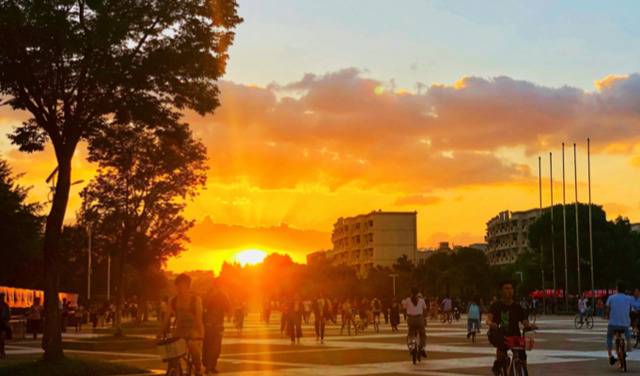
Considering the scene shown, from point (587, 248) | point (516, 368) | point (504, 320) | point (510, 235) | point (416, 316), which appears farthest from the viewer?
point (510, 235)

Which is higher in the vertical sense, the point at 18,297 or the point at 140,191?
the point at 140,191

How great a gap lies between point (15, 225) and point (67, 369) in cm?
3993

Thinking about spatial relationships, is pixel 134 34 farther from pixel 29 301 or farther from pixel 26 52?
pixel 29 301

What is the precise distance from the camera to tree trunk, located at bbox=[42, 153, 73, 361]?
19.2 metres

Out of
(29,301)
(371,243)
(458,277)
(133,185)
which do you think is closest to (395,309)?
(133,185)

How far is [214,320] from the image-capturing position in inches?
790

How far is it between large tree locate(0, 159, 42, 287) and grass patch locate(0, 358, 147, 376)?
37.9m

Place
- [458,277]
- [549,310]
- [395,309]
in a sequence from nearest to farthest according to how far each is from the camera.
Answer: [395,309] → [549,310] → [458,277]

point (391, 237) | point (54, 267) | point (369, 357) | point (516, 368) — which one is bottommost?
point (369, 357)

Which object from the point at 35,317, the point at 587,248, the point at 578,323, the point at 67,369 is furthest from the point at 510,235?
the point at 67,369

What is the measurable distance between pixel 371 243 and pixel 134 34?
16990 centimetres

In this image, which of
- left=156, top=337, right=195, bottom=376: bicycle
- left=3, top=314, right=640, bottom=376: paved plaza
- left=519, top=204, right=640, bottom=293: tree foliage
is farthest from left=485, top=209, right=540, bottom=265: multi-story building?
left=156, top=337, right=195, bottom=376: bicycle

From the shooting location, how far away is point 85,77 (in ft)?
65.5

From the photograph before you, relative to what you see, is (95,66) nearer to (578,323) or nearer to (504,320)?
(504,320)
